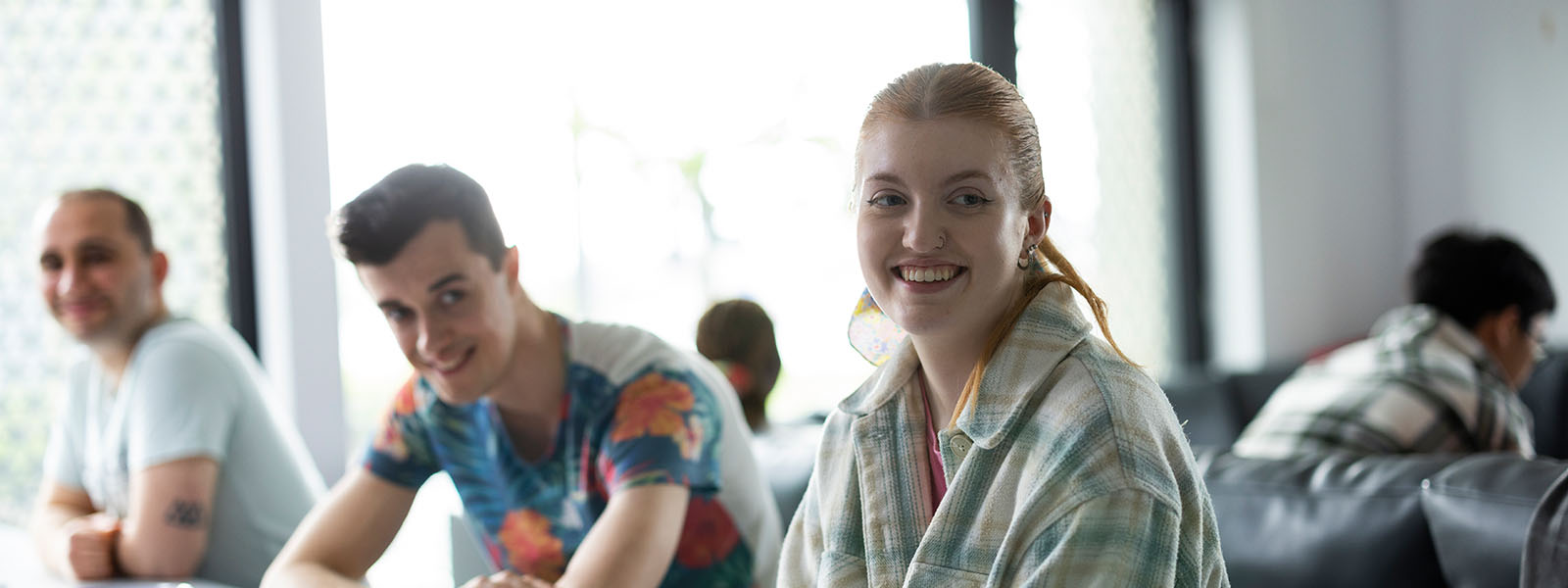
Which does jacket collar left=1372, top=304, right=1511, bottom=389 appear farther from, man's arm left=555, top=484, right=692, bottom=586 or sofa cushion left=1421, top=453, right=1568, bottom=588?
man's arm left=555, top=484, right=692, bottom=586

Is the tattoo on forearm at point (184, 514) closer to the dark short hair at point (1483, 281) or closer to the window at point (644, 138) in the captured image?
the window at point (644, 138)

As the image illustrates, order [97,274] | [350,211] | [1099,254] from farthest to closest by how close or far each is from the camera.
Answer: [1099,254] < [97,274] < [350,211]

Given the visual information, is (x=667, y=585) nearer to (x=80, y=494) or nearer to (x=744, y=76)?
(x=80, y=494)

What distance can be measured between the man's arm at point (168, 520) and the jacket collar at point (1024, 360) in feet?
4.60

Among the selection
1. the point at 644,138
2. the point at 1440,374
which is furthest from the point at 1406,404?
the point at 644,138

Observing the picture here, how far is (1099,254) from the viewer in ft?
15.7

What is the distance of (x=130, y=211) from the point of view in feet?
7.32

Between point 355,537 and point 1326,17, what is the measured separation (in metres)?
4.42

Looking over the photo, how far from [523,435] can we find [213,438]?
0.65 meters

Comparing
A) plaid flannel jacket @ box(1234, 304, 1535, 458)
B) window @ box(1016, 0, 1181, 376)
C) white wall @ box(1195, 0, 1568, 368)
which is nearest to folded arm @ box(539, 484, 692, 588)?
plaid flannel jacket @ box(1234, 304, 1535, 458)

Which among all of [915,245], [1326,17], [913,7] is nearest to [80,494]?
[915,245]

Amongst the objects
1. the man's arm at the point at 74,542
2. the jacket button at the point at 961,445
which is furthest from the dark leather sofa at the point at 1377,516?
the man's arm at the point at 74,542

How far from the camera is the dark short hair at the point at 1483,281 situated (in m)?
2.74

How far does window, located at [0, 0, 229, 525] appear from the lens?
2777 mm
